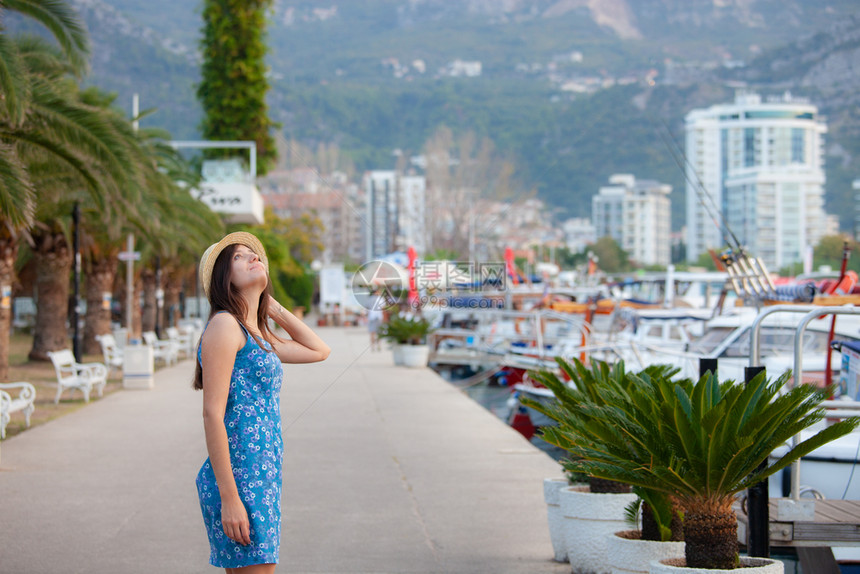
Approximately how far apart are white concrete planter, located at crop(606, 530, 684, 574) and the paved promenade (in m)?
1.46

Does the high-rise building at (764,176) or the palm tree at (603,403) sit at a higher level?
the high-rise building at (764,176)

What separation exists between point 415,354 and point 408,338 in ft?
2.60

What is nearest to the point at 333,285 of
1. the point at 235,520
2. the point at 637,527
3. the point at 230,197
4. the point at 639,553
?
the point at 230,197

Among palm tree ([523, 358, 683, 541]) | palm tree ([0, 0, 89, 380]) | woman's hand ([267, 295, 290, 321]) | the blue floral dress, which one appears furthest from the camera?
palm tree ([0, 0, 89, 380])

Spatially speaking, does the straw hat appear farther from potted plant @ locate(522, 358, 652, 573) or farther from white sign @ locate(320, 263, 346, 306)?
white sign @ locate(320, 263, 346, 306)

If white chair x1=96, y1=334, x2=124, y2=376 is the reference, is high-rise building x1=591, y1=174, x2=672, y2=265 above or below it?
above

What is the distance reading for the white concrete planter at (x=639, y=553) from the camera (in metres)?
4.84

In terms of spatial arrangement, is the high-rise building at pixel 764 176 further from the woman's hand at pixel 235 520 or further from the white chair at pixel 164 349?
the woman's hand at pixel 235 520

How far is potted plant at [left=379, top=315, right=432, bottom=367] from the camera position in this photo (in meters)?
24.8

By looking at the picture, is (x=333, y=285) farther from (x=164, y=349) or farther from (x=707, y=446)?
(x=707, y=446)

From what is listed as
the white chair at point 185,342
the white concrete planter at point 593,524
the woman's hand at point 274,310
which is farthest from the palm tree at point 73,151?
the woman's hand at point 274,310

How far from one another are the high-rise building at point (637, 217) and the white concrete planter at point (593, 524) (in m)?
126

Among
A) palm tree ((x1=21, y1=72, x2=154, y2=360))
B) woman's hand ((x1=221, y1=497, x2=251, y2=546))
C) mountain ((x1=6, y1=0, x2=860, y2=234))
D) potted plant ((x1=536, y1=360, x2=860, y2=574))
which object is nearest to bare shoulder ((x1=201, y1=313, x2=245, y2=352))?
woman's hand ((x1=221, y1=497, x2=251, y2=546))

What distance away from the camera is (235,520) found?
348cm
